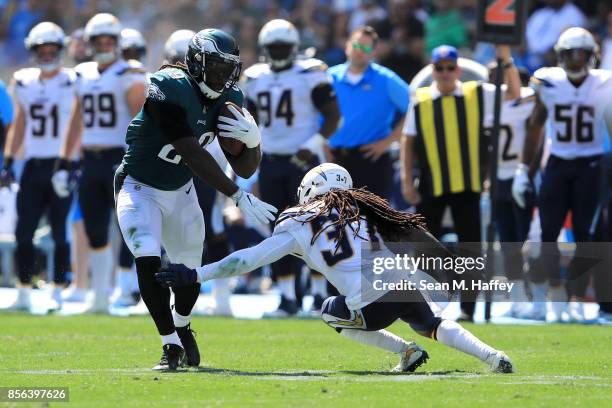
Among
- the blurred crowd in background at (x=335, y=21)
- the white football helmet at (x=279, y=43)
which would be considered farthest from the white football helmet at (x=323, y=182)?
the blurred crowd in background at (x=335, y=21)

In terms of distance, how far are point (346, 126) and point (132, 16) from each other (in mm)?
8418

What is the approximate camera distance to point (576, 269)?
38.4ft

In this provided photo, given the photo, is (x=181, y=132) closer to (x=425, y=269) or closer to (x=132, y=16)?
(x=425, y=269)

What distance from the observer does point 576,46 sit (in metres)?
11.4

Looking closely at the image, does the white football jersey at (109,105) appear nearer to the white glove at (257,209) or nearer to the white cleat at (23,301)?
the white cleat at (23,301)

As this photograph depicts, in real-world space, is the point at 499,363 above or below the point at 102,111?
below

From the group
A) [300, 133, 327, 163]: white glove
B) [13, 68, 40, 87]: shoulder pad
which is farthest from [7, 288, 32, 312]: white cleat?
[300, 133, 327, 163]: white glove

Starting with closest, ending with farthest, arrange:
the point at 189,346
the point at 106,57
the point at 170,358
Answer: the point at 170,358 < the point at 189,346 < the point at 106,57

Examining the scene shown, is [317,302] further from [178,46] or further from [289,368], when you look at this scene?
[289,368]

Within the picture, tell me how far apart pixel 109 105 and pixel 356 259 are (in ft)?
17.9

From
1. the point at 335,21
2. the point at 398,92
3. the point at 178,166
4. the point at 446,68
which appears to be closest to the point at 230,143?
the point at 178,166

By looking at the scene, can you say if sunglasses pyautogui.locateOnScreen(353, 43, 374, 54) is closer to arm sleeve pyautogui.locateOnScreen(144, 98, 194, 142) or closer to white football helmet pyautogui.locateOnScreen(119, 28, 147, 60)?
white football helmet pyautogui.locateOnScreen(119, 28, 147, 60)

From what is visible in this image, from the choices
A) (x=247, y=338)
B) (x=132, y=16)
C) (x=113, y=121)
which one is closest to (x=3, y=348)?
(x=247, y=338)

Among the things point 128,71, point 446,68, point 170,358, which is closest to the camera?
point 170,358
